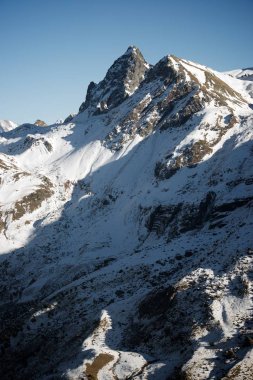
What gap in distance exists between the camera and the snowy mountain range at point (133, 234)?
32031 mm

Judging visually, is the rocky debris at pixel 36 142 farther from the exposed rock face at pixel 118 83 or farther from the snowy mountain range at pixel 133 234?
the exposed rock face at pixel 118 83

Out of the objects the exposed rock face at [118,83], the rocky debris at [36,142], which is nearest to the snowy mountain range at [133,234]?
the rocky debris at [36,142]

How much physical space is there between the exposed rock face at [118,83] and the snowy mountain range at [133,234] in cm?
66

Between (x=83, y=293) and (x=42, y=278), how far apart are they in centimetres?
2424

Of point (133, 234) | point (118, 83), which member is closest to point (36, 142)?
point (118, 83)

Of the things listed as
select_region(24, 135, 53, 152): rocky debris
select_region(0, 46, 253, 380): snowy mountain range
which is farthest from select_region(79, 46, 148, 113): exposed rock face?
select_region(24, 135, 53, 152): rocky debris

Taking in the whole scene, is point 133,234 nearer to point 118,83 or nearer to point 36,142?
point 36,142

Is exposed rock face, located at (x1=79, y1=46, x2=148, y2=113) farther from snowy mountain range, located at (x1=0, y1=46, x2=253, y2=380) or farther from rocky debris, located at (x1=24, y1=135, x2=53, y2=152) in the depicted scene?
rocky debris, located at (x1=24, y1=135, x2=53, y2=152)

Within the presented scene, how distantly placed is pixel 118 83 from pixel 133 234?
271 ft

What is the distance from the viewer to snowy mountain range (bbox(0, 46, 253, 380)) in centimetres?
3203

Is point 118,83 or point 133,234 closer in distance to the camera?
point 133,234

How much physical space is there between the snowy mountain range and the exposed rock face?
660 mm

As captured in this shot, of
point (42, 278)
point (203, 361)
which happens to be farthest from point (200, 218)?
point (203, 361)

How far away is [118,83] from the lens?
14450 cm
